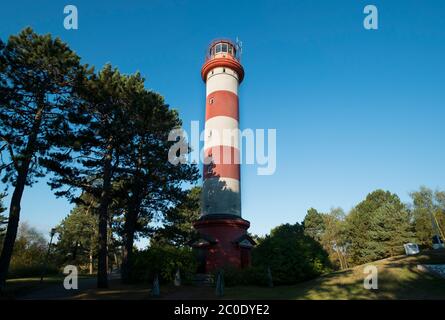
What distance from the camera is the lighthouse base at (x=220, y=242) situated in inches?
954

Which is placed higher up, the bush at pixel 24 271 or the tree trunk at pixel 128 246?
the tree trunk at pixel 128 246

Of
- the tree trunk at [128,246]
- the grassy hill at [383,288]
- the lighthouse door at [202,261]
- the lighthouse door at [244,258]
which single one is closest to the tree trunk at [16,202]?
the tree trunk at [128,246]

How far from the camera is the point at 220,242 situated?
24.4m

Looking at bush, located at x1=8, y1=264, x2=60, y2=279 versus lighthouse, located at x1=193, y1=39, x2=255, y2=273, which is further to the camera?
bush, located at x1=8, y1=264, x2=60, y2=279

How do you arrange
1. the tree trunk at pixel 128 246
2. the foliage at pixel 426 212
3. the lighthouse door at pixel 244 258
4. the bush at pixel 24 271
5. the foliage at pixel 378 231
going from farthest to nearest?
1. the foliage at pixel 426 212
2. the foliage at pixel 378 231
3. the bush at pixel 24 271
4. the lighthouse door at pixel 244 258
5. the tree trunk at pixel 128 246

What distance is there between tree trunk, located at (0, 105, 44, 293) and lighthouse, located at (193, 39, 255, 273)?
13004 millimetres

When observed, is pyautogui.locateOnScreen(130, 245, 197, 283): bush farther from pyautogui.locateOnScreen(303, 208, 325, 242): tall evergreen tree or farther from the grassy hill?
pyautogui.locateOnScreen(303, 208, 325, 242): tall evergreen tree

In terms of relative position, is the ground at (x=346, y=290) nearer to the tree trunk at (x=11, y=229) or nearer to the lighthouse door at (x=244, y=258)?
the tree trunk at (x=11, y=229)

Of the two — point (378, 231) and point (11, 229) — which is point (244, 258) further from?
point (378, 231)

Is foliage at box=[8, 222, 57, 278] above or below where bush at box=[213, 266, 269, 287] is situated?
below

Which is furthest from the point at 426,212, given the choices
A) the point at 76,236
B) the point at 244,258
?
the point at 76,236

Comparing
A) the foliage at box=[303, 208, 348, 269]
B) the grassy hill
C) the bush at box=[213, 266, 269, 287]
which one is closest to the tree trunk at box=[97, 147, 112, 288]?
the bush at box=[213, 266, 269, 287]

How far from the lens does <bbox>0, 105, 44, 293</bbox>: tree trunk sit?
614 inches
